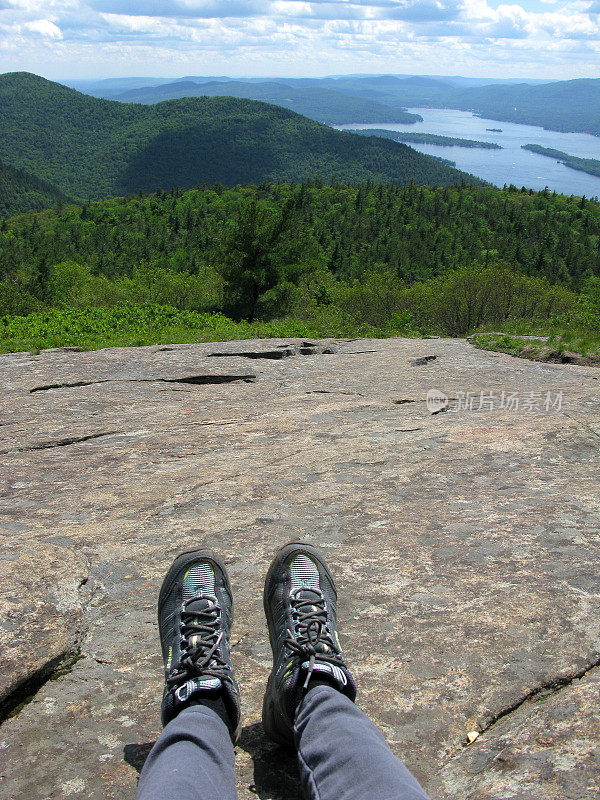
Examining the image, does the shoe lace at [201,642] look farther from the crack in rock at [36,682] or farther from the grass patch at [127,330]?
the grass patch at [127,330]

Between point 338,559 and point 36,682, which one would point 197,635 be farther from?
point 338,559

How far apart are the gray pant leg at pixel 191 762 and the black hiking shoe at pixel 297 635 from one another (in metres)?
0.29

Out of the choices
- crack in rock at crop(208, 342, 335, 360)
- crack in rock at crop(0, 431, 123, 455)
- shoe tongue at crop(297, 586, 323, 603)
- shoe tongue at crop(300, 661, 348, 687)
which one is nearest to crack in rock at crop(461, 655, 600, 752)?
shoe tongue at crop(300, 661, 348, 687)

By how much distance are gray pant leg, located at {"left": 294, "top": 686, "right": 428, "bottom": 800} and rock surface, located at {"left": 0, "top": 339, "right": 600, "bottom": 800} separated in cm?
30

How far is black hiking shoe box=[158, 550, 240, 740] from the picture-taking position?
283 cm

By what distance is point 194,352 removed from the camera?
12273 mm

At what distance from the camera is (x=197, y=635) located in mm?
3189

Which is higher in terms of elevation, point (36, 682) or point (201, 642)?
point (201, 642)

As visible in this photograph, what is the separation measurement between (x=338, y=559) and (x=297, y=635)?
1.39m

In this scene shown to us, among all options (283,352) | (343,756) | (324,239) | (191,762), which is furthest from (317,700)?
(324,239)

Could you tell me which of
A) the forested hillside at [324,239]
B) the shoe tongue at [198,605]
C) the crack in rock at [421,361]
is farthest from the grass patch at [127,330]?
the forested hillside at [324,239]

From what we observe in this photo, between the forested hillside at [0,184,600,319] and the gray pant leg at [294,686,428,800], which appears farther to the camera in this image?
the forested hillside at [0,184,600,319]

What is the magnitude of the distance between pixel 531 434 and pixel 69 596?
5.56 m

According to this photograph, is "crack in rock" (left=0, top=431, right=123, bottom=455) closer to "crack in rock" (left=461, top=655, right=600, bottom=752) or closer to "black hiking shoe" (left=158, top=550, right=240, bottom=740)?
"black hiking shoe" (left=158, top=550, right=240, bottom=740)
